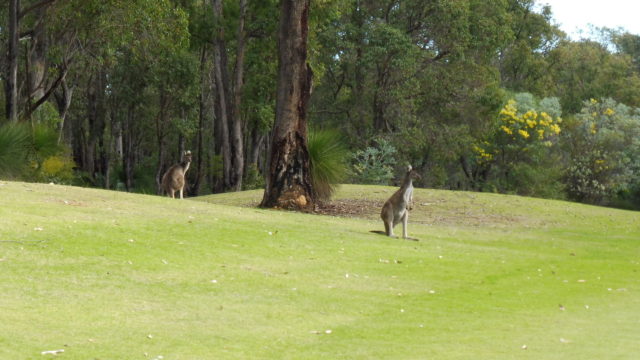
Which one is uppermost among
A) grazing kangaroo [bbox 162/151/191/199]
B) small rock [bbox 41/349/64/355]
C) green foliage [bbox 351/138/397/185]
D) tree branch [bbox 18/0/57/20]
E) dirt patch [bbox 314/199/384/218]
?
tree branch [bbox 18/0/57/20]

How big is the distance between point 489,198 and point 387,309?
1978 centimetres

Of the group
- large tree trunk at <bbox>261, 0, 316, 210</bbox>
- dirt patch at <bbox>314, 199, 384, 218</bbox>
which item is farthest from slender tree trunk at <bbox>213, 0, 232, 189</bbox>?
large tree trunk at <bbox>261, 0, 316, 210</bbox>

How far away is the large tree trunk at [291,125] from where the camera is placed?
77.3 feet

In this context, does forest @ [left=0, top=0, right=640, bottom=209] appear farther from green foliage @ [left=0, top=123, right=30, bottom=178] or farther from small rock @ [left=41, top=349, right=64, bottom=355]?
small rock @ [left=41, top=349, right=64, bottom=355]

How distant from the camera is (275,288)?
11352 mm

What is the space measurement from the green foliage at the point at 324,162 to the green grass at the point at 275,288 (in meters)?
5.17

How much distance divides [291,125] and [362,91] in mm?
25874

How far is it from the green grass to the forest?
18.3 m

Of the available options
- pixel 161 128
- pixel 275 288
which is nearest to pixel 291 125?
pixel 275 288

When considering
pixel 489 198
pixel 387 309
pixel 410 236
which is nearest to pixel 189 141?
pixel 489 198

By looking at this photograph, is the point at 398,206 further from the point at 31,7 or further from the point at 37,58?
the point at 37,58

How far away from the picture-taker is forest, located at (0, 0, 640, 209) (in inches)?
1496

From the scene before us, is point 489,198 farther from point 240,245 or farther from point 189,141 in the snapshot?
point 189,141

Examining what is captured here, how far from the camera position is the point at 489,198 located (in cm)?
2977
